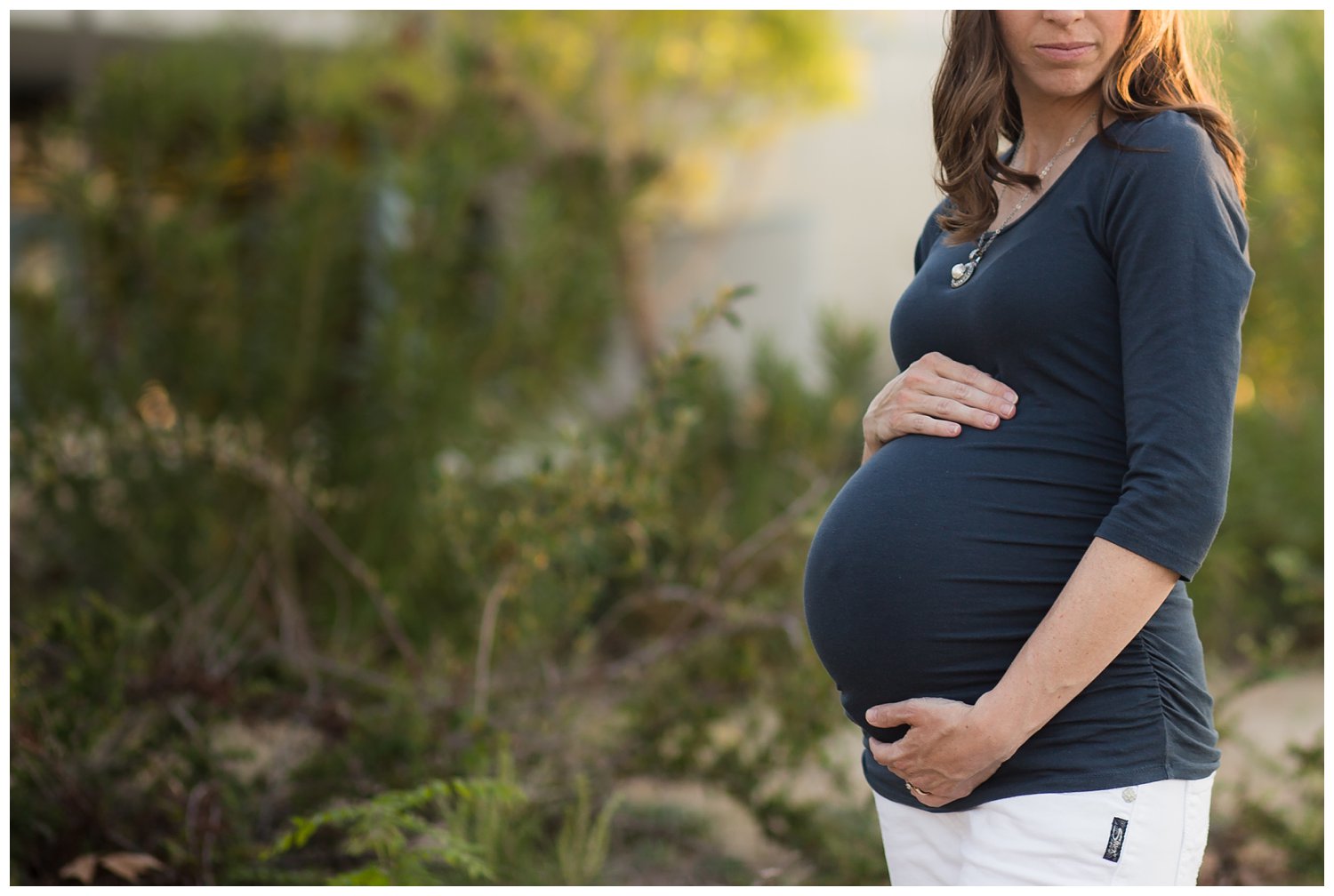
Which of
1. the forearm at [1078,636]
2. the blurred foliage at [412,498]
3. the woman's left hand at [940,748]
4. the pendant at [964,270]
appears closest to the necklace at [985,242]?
the pendant at [964,270]

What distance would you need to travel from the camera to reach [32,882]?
2592mm

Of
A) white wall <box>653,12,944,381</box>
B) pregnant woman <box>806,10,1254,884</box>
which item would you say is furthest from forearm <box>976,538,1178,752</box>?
white wall <box>653,12,944,381</box>

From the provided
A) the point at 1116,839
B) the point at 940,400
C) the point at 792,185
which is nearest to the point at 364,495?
the point at 940,400

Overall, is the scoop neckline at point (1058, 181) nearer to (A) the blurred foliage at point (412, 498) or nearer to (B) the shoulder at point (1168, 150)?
(B) the shoulder at point (1168, 150)

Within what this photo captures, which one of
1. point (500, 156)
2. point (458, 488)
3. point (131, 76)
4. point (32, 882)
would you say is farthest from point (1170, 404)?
point (131, 76)

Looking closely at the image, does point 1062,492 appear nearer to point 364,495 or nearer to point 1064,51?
point 1064,51

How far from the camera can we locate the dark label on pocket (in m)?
1.29

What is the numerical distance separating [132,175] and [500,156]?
→ 1395mm

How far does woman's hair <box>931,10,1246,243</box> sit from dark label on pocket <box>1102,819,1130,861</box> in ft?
2.39

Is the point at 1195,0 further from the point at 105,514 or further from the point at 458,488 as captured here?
the point at 105,514

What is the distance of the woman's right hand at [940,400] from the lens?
139 centimetres

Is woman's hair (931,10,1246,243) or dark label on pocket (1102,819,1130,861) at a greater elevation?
woman's hair (931,10,1246,243)

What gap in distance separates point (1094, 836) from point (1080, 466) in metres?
0.41

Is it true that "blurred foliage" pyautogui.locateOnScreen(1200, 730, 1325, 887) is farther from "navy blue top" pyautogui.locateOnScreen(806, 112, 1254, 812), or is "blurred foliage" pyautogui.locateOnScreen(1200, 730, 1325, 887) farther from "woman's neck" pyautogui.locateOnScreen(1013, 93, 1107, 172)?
"woman's neck" pyautogui.locateOnScreen(1013, 93, 1107, 172)
